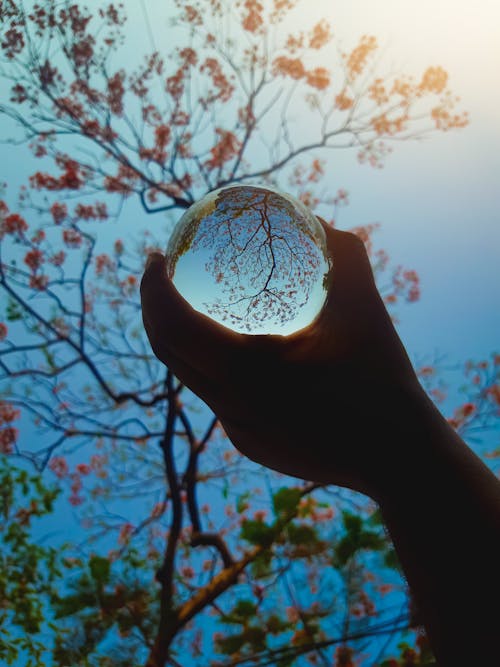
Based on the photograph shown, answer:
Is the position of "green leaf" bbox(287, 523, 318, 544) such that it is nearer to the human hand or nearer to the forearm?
the human hand

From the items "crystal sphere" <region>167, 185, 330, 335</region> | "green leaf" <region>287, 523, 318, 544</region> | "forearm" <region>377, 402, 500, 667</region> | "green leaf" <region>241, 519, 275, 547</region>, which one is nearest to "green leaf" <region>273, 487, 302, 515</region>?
"green leaf" <region>241, 519, 275, 547</region>

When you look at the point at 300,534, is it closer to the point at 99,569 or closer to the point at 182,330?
the point at 99,569

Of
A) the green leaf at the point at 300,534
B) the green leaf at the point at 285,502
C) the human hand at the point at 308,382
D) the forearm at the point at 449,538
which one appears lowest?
the forearm at the point at 449,538

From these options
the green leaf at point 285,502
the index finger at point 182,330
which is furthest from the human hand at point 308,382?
the green leaf at point 285,502

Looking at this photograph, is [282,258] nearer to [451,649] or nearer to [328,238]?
[328,238]

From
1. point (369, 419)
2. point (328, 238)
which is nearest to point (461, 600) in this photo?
point (369, 419)

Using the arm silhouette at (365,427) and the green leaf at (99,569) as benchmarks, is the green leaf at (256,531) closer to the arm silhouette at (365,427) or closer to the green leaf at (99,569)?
the green leaf at (99,569)

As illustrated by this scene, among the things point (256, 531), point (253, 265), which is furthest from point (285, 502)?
point (253, 265)
